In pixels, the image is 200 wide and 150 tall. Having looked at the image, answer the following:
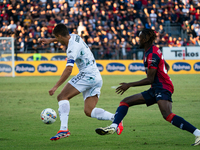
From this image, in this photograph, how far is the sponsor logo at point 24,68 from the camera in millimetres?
23859

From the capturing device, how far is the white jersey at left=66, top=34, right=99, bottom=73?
6195mm

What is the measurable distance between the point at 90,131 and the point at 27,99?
19.5 ft

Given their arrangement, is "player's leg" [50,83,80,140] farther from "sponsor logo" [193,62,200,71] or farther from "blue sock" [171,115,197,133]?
"sponsor logo" [193,62,200,71]

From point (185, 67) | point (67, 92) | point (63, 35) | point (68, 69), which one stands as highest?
point (63, 35)

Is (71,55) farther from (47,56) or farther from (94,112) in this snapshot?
(47,56)

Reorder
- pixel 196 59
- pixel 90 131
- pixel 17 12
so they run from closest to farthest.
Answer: pixel 90 131 → pixel 196 59 → pixel 17 12

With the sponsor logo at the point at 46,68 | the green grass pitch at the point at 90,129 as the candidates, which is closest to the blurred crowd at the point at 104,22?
the sponsor logo at the point at 46,68

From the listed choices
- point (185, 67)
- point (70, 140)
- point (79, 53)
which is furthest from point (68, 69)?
point (185, 67)

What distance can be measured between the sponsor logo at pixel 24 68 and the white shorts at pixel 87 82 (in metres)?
18.0

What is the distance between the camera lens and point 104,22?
2788 centimetres

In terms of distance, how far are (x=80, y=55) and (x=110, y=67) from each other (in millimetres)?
17822

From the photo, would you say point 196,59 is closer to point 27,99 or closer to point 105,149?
point 27,99

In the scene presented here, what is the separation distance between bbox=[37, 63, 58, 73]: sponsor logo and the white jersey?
694 inches

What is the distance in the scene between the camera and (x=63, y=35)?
6383mm
